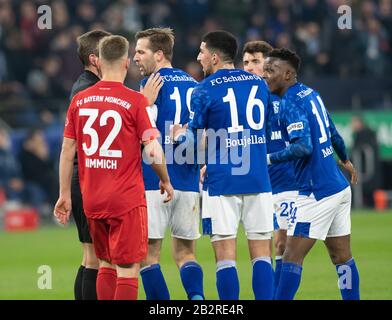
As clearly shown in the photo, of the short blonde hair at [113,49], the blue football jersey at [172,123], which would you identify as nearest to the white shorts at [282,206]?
the blue football jersey at [172,123]

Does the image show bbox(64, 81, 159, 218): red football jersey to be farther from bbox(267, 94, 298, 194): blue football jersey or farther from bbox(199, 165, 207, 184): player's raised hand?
bbox(267, 94, 298, 194): blue football jersey

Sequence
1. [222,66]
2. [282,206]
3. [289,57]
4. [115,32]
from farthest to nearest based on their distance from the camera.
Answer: [115,32] < [282,206] < [289,57] < [222,66]

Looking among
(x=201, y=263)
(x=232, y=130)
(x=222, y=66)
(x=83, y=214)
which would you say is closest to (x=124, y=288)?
(x=83, y=214)

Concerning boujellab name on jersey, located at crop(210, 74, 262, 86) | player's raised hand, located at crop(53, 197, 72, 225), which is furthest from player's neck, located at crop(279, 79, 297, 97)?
player's raised hand, located at crop(53, 197, 72, 225)

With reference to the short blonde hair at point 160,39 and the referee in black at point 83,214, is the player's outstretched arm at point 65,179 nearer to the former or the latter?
the referee in black at point 83,214

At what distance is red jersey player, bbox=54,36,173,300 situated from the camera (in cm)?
876

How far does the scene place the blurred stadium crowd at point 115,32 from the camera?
73.3 feet

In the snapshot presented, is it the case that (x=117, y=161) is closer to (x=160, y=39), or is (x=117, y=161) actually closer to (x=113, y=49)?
(x=113, y=49)

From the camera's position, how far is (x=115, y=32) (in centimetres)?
2359

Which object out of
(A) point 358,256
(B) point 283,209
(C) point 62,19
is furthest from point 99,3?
(B) point 283,209

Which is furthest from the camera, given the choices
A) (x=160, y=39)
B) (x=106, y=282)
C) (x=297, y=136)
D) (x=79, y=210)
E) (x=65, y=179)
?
(x=160, y=39)

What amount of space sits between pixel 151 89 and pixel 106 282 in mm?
1833
